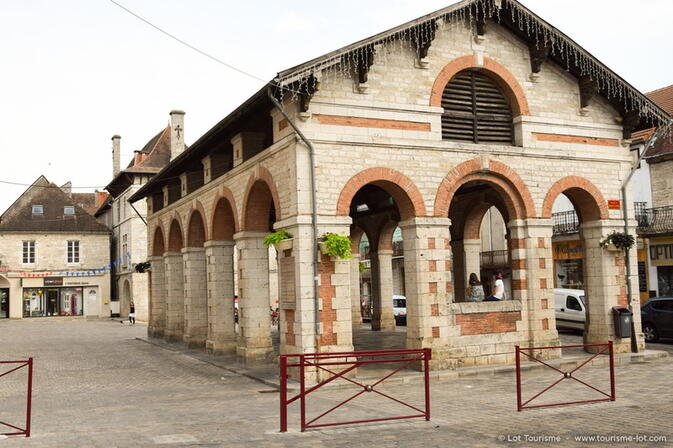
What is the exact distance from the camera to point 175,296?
76.2 ft

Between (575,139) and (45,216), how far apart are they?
137 feet

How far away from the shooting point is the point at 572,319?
74.5 ft

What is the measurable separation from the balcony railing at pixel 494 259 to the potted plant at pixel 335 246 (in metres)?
21.8

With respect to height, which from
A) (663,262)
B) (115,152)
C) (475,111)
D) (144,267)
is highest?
(115,152)

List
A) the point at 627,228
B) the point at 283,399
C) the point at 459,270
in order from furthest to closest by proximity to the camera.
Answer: the point at 459,270, the point at 627,228, the point at 283,399

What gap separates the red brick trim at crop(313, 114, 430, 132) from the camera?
528 inches

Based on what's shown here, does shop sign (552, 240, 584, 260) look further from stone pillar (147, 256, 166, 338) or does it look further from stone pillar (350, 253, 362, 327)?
stone pillar (147, 256, 166, 338)

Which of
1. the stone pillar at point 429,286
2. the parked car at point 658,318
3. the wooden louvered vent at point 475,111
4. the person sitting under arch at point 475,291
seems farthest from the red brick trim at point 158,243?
the parked car at point 658,318

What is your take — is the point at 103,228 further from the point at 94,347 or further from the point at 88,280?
the point at 94,347

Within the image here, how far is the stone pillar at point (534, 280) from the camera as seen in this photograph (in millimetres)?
14922

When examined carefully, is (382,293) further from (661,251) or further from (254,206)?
(661,251)

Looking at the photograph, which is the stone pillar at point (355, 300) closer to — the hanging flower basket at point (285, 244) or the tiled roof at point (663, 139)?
the tiled roof at point (663, 139)

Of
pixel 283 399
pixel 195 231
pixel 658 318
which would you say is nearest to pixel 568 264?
pixel 658 318

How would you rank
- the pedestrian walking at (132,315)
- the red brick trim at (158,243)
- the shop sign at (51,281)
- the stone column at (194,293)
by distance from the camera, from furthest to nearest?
the shop sign at (51,281)
the pedestrian walking at (132,315)
the red brick trim at (158,243)
the stone column at (194,293)
